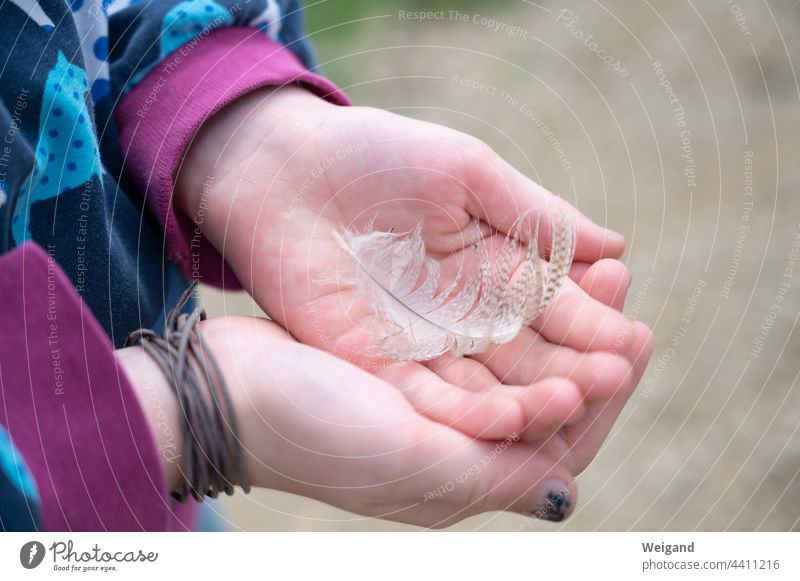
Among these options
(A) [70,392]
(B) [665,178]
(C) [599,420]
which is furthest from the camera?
(B) [665,178]

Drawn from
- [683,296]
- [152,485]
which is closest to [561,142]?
[683,296]

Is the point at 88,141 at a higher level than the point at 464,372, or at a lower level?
higher

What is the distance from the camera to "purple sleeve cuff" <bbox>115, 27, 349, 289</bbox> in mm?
A: 503

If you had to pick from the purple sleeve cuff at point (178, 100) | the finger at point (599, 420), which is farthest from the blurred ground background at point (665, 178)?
the finger at point (599, 420)

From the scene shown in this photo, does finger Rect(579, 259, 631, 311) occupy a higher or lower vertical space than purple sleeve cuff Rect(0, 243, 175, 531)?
higher

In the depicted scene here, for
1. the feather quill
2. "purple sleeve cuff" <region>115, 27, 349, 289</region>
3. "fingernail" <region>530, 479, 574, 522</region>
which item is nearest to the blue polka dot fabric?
"purple sleeve cuff" <region>115, 27, 349, 289</region>

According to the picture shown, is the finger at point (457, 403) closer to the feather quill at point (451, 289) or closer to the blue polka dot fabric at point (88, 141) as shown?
the feather quill at point (451, 289)

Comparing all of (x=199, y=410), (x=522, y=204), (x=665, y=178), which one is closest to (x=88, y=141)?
(x=199, y=410)

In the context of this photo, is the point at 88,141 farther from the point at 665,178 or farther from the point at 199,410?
the point at 665,178

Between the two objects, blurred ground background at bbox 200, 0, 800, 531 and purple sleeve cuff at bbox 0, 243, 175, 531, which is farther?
blurred ground background at bbox 200, 0, 800, 531

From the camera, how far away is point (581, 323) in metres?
0.49

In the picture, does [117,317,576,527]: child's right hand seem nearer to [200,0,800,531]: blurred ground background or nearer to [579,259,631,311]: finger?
[579,259,631,311]: finger

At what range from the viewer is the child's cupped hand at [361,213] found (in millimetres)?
491

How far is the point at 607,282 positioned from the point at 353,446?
8.1 inches
